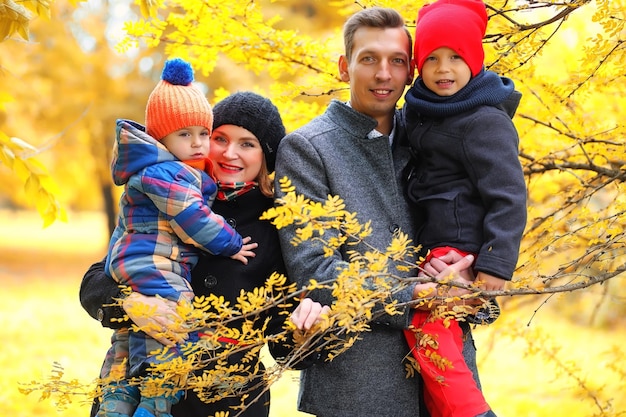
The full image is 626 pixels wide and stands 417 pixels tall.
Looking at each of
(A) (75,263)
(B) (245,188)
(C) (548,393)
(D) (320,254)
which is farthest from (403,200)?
(A) (75,263)

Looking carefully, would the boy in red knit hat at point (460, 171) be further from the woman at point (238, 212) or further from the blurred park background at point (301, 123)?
the woman at point (238, 212)

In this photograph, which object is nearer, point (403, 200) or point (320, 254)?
point (320, 254)

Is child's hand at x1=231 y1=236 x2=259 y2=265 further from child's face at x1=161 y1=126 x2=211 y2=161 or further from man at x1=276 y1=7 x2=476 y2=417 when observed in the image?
child's face at x1=161 y1=126 x2=211 y2=161

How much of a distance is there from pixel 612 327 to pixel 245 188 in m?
9.74

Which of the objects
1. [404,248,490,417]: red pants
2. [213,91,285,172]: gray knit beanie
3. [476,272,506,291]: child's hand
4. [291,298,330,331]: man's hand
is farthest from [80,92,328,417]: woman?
[476,272,506,291]: child's hand

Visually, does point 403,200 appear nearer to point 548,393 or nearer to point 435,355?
point 435,355

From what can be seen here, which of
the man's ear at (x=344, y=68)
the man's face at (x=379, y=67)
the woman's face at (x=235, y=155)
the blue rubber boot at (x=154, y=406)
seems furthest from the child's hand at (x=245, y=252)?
the man's ear at (x=344, y=68)

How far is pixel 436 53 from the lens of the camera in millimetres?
2322

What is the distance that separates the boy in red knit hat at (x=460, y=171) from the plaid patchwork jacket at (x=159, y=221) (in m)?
0.66

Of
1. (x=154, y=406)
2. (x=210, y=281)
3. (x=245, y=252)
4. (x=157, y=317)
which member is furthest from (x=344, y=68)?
(x=154, y=406)

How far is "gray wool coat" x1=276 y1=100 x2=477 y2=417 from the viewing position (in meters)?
2.33

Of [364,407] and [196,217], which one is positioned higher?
[196,217]

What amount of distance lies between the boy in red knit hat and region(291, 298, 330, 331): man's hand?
0.33 metres

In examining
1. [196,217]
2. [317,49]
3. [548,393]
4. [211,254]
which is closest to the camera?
[196,217]
